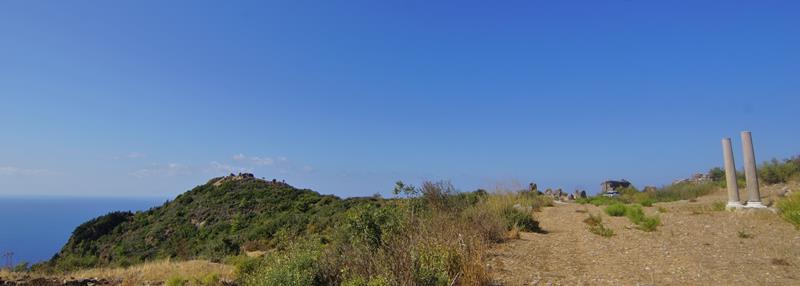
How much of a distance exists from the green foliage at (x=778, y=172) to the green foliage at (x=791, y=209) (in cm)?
1155

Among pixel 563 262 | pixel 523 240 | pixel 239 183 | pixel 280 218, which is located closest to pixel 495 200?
pixel 523 240

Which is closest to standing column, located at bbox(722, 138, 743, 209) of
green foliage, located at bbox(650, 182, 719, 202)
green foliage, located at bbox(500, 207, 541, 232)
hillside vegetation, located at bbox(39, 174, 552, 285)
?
hillside vegetation, located at bbox(39, 174, 552, 285)

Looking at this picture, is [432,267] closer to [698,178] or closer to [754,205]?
[754,205]

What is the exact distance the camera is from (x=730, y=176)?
14.4 metres

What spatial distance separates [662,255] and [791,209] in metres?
6.35

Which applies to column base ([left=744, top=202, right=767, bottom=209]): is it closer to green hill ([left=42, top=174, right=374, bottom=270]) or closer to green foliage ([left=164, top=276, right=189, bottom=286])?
green foliage ([left=164, top=276, right=189, bottom=286])

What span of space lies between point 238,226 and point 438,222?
83.1 feet

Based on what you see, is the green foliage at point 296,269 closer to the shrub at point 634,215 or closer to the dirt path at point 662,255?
the dirt path at point 662,255

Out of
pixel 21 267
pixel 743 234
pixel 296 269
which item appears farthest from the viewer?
pixel 21 267

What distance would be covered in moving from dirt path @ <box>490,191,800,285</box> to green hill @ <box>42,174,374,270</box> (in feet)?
51.2

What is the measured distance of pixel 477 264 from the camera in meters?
5.53

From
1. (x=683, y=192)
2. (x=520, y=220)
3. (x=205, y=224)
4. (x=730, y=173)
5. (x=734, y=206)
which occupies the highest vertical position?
(x=730, y=173)

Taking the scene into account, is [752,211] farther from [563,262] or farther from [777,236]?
[563,262]

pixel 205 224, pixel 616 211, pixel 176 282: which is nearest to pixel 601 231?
pixel 616 211
